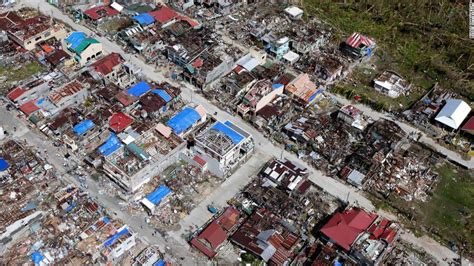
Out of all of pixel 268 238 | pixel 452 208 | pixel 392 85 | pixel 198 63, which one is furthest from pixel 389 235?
pixel 198 63

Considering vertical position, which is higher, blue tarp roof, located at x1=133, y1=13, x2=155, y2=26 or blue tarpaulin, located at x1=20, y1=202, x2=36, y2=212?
blue tarp roof, located at x1=133, y1=13, x2=155, y2=26

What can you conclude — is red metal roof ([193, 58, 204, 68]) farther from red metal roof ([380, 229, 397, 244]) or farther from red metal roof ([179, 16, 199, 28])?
red metal roof ([380, 229, 397, 244])

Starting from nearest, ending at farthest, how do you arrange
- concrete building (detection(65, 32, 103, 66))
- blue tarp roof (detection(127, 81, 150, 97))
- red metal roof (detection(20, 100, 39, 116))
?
red metal roof (detection(20, 100, 39, 116)), blue tarp roof (detection(127, 81, 150, 97)), concrete building (detection(65, 32, 103, 66))

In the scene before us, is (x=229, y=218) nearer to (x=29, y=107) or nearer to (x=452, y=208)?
(x=452, y=208)

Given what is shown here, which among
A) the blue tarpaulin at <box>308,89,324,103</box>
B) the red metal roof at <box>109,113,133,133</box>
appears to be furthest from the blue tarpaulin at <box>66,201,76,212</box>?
the blue tarpaulin at <box>308,89,324,103</box>

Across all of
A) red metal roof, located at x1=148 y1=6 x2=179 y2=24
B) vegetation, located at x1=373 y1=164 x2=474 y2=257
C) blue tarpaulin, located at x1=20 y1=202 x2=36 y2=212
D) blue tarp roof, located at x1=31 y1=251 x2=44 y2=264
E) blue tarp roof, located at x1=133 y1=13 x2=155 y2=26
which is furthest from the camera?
red metal roof, located at x1=148 y1=6 x2=179 y2=24

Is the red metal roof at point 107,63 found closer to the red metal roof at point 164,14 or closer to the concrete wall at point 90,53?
the concrete wall at point 90,53

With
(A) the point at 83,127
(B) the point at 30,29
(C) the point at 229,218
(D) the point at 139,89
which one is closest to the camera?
(C) the point at 229,218
